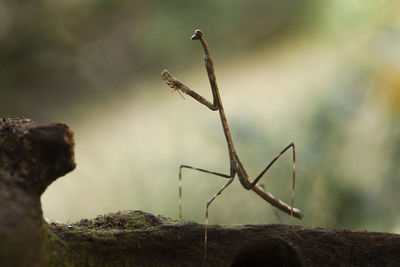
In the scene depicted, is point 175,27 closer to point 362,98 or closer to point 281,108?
point 281,108

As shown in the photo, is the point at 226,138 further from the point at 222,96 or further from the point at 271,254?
the point at 222,96

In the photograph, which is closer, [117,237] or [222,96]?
[117,237]

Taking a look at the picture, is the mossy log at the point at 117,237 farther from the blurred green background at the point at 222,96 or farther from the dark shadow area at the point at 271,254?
the blurred green background at the point at 222,96

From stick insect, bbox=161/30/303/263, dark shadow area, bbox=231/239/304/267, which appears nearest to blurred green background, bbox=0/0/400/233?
stick insect, bbox=161/30/303/263

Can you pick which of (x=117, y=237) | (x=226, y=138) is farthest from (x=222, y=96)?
(x=117, y=237)

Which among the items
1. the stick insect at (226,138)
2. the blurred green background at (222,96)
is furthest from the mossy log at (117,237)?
the blurred green background at (222,96)

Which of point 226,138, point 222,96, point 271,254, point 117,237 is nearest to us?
point 117,237
